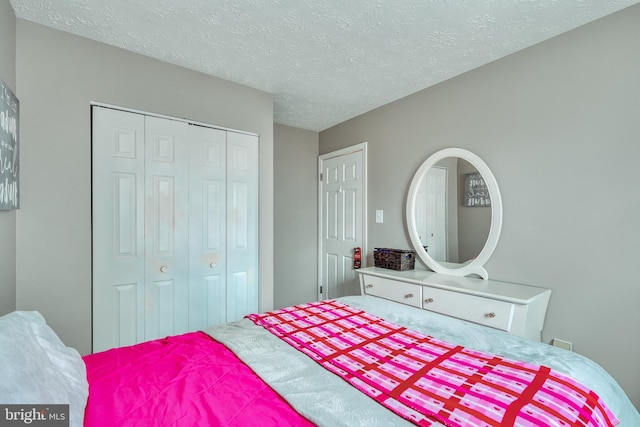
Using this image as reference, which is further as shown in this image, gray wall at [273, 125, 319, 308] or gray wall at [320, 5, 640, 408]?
gray wall at [273, 125, 319, 308]

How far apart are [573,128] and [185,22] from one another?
2472 millimetres

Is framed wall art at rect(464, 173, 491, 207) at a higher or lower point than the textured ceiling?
lower

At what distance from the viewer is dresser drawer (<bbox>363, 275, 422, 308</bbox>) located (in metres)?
2.25

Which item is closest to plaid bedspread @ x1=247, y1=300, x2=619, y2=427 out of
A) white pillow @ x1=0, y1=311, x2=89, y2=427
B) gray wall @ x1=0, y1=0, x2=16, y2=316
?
white pillow @ x1=0, y1=311, x2=89, y2=427

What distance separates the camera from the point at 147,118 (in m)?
2.15

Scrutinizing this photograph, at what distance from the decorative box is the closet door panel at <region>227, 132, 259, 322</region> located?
121cm

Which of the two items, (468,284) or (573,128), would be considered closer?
(573,128)

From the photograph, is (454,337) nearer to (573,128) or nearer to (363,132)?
(573,128)

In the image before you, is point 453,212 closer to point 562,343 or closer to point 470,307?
point 470,307

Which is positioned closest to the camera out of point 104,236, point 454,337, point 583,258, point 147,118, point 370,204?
point 454,337

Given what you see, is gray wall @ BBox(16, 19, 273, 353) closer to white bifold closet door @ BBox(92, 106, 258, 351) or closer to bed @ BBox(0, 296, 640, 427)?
white bifold closet door @ BBox(92, 106, 258, 351)

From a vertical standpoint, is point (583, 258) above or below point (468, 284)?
above

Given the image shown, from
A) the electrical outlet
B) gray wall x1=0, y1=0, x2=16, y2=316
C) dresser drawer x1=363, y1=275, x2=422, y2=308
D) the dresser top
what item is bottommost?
the electrical outlet

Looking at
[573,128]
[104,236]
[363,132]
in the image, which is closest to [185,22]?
[104,236]
